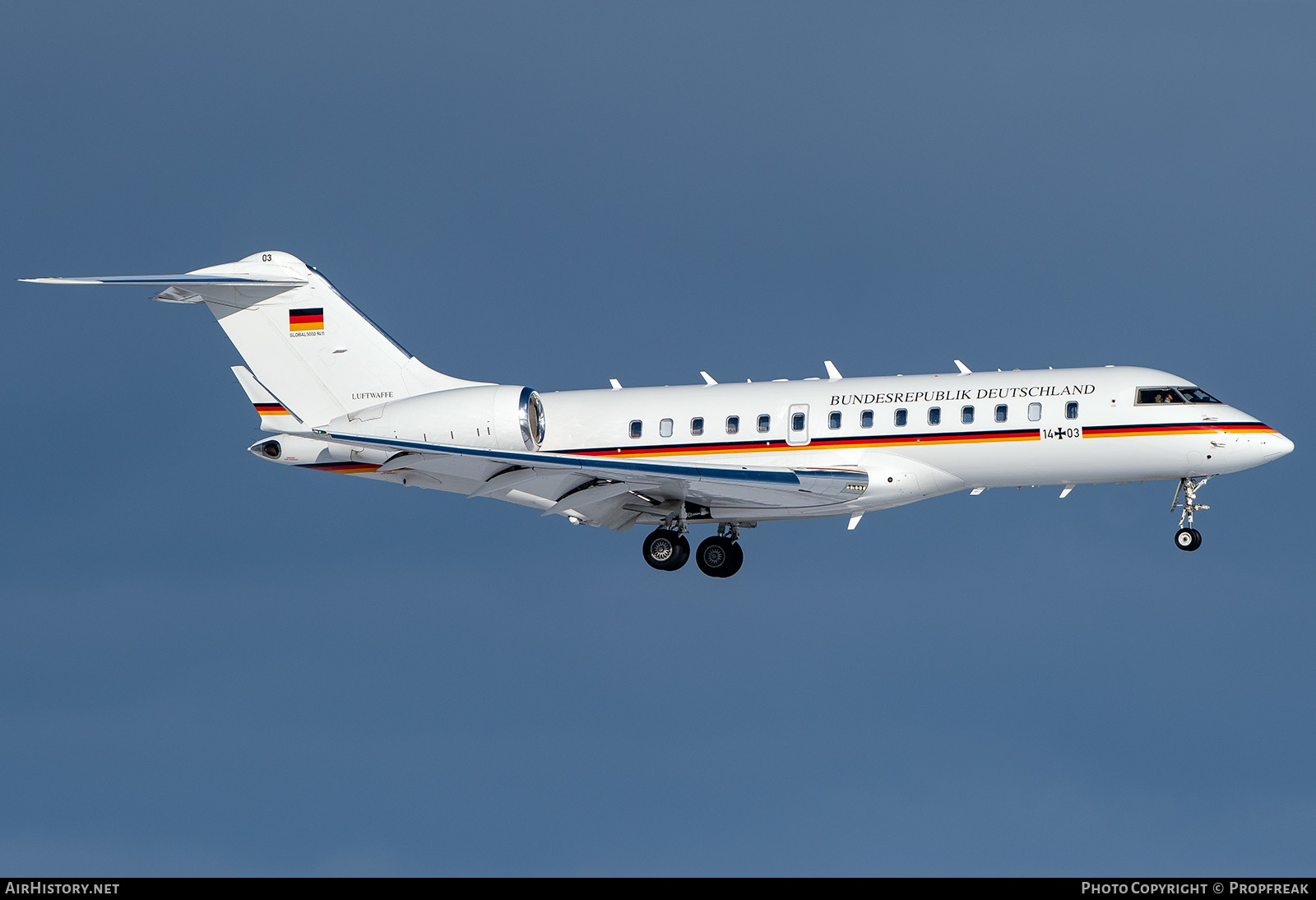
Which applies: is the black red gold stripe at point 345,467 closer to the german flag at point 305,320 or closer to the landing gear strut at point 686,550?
the german flag at point 305,320

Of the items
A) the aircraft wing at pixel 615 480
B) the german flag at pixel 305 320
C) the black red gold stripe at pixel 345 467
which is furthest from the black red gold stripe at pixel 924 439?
the german flag at pixel 305 320

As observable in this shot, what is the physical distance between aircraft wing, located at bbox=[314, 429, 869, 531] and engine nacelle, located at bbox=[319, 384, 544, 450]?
0.67 ft

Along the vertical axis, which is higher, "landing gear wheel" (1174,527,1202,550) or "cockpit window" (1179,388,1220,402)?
"cockpit window" (1179,388,1220,402)

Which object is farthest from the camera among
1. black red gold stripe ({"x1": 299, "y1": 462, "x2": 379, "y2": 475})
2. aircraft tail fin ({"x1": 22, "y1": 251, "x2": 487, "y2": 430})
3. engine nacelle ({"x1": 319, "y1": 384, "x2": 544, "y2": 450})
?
aircraft tail fin ({"x1": 22, "y1": 251, "x2": 487, "y2": 430})

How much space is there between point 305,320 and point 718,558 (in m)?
9.52

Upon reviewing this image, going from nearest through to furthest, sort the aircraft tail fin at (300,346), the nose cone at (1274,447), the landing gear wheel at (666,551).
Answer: the nose cone at (1274,447), the landing gear wheel at (666,551), the aircraft tail fin at (300,346)

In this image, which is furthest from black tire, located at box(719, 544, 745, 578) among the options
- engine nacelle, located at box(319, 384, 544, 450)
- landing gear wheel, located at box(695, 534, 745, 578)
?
engine nacelle, located at box(319, 384, 544, 450)

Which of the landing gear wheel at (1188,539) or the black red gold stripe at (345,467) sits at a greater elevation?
the black red gold stripe at (345,467)

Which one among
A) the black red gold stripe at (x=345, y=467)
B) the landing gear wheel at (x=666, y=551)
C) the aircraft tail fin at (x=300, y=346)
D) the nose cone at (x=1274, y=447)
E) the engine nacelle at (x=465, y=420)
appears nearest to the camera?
the nose cone at (x=1274, y=447)

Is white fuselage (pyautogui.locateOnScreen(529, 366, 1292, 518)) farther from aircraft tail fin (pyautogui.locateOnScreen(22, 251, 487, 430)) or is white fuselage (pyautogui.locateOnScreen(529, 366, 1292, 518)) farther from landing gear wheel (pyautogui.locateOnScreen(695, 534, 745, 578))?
aircraft tail fin (pyautogui.locateOnScreen(22, 251, 487, 430))

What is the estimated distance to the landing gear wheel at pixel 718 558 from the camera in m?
31.3

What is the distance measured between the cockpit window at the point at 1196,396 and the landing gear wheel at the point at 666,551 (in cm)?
946

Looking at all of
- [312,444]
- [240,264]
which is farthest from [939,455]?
[240,264]

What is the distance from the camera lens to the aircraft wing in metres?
28.8
